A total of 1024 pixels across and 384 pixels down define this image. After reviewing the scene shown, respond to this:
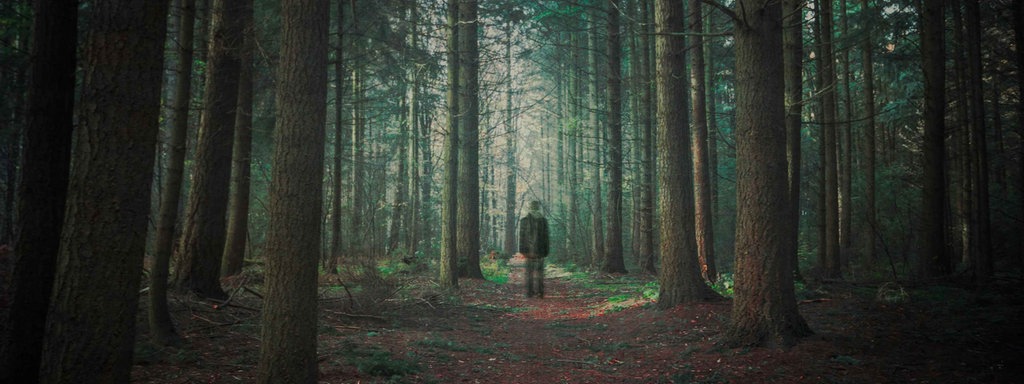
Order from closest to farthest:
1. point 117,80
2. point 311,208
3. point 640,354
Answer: point 117,80, point 311,208, point 640,354

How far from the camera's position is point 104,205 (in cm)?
349

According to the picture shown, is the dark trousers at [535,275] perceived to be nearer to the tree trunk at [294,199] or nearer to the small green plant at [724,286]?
the small green plant at [724,286]

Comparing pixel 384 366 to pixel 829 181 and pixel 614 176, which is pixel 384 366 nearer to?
pixel 829 181

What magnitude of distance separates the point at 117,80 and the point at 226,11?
17.2 ft

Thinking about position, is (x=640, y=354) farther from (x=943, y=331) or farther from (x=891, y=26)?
(x=891, y=26)

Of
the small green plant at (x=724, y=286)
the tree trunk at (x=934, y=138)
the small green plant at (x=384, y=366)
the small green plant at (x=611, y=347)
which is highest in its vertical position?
the tree trunk at (x=934, y=138)

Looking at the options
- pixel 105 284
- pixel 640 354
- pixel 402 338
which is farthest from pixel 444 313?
pixel 105 284

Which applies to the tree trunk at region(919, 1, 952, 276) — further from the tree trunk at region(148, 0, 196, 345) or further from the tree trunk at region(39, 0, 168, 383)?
the tree trunk at region(39, 0, 168, 383)

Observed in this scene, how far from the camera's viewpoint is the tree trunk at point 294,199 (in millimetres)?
4652

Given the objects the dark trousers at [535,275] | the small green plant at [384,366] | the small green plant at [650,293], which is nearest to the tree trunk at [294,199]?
the small green plant at [384,366]

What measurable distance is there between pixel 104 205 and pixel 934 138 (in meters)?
13.7

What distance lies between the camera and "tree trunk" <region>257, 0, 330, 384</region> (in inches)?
183

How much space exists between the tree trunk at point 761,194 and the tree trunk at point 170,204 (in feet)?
21.4

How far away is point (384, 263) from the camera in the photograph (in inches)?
744
